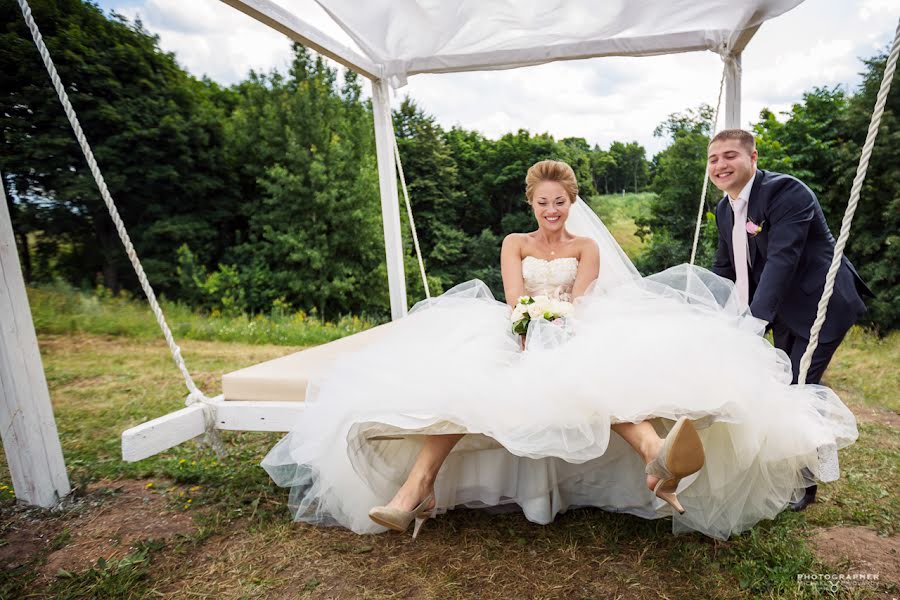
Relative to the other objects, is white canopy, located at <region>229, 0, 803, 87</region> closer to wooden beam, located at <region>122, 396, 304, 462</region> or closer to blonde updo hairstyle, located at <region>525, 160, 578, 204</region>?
blonde updo hairstyle, located at <region>525, 160, 578, 204</region>

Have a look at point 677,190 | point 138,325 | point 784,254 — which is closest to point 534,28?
point 784,254

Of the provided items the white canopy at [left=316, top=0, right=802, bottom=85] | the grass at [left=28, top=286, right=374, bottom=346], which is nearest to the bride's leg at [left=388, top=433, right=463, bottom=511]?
the white canopy at [left=316, top=0, right=802, bottom=85]

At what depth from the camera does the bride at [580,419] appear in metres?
1.70

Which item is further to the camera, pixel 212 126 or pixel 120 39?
pixel 212 126

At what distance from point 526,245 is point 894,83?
9441 mm

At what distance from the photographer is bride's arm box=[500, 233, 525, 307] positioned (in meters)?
2.86

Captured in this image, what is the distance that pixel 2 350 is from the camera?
7.57 ft

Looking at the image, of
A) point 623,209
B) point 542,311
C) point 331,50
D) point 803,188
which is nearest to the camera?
point 542,311

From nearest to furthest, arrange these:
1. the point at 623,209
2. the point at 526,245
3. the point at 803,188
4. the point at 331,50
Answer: the point at 803,188 → the point at 526,245 → the point at 331,50 → the point at 623,209

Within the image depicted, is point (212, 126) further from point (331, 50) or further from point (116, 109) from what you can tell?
point (331, 50)

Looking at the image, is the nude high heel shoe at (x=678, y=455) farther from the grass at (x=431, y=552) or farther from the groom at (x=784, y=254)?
the groom at (x=784, y=254)

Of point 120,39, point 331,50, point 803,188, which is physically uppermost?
point 120,39

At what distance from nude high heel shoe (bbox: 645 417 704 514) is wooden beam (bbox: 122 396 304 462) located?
1.46m

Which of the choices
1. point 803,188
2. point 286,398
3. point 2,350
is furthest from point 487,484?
point 2,350
